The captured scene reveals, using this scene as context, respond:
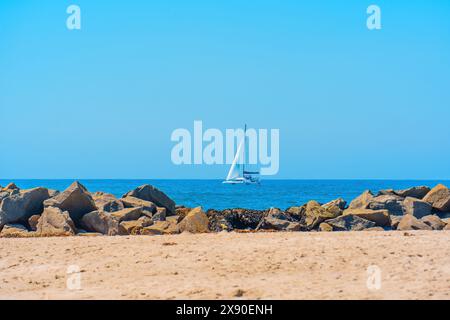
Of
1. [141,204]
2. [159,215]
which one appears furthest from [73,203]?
[141,204]

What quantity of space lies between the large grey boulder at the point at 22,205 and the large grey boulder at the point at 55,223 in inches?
53.3

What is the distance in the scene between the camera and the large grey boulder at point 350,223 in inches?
882

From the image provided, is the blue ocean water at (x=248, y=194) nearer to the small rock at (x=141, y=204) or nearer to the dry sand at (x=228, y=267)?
the small rock at (x=141, y=204)

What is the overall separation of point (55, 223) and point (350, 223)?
34.8 feet

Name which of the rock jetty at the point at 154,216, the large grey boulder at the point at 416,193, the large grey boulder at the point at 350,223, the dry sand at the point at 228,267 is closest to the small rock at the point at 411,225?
the rock jetty at the point at 154,216

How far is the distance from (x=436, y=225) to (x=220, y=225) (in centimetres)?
836

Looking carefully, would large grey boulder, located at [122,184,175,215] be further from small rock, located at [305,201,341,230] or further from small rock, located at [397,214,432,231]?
small rock, located at [397,214,432,231]

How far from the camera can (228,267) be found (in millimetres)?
12914

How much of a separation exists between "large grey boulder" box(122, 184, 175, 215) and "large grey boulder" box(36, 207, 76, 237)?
245 inches

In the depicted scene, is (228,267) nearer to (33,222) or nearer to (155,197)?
→ (33,222)

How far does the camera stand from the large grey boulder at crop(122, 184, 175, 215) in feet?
85.9

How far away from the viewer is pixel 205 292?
1077cm
